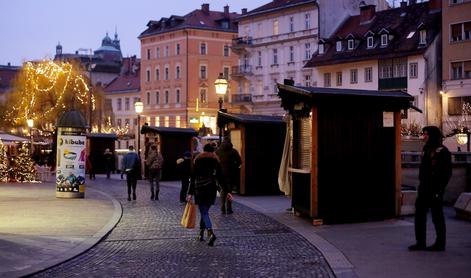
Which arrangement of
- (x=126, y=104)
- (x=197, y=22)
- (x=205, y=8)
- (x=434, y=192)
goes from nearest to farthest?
(x=434, y=192) < (x=197, y=22) < (x=205, y=8) < (x=126, y=104)

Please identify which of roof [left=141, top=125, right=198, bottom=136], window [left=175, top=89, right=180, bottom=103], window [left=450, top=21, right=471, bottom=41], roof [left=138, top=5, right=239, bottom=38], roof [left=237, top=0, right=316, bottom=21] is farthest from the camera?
window [left=175, top=89, right=180, bottom=103]

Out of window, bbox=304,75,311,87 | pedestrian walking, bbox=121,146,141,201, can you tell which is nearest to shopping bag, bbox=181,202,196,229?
pedestrian walking, bbox=121,146,141,201

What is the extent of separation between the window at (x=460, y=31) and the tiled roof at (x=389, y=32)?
2.96 metres

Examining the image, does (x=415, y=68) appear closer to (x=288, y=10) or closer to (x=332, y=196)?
(x=288, y=10)

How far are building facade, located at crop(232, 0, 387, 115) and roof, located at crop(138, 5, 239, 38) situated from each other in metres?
13.4

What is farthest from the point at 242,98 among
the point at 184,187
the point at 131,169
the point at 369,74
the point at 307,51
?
the point at 184,187

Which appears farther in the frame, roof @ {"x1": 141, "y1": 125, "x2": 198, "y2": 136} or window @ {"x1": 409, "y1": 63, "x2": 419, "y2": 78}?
window @ {"x1": 409, "y1": 63, "x2": 419, "y2": 78}

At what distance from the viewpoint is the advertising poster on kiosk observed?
24562mm

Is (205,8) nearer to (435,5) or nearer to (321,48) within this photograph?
(321,48)

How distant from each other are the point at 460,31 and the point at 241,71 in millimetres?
28496

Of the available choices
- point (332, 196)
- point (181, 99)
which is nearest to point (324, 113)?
point (332, 196)

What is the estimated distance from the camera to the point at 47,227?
1589 centimetres

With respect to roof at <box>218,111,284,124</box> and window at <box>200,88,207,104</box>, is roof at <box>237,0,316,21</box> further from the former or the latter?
roof at <box>218,111,284,124</box>

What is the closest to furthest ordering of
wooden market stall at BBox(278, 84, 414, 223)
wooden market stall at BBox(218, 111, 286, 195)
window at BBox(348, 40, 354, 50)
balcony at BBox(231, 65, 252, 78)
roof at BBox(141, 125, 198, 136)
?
wooden market stall at BBox(278, 84, 414, 223)
wooden market stall at BBox(218, 111, 286, 195)
roof at BBox(141, 125, 198, 136)
window at BBox(348, 40, 354, 50)
balcony at BBox(231, 65, 252, 78)
